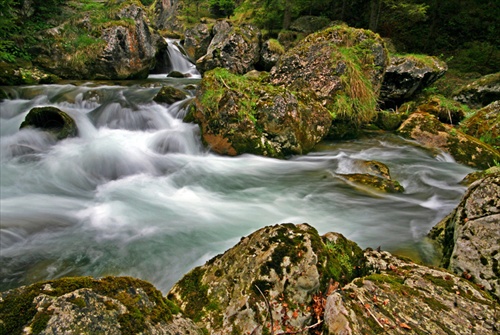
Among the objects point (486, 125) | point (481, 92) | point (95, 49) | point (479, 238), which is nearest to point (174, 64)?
point (95, 49)

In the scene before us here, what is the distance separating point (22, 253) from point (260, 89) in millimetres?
6155

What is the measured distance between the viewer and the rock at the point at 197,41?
19783mm

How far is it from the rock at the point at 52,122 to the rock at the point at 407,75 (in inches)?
432

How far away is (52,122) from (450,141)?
1126 centimetres

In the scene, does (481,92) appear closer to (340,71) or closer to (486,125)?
(486,125)

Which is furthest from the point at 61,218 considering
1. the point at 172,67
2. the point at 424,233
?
the point at 172,67

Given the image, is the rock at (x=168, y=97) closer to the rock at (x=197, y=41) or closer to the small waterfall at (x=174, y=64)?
the small waterfall at (x=174, y=64)

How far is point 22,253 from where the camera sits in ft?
13.0

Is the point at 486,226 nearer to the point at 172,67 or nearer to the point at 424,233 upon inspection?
the point at 424,233

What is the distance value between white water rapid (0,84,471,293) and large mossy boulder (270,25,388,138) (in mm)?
1183

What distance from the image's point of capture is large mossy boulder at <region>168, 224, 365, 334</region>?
218 cm

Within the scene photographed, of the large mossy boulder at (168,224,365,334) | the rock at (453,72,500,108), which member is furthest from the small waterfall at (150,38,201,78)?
the large mossy boulder at (168,224,365,334)

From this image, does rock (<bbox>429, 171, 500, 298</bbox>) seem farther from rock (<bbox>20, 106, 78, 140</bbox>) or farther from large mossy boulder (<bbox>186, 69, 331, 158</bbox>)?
rock (<bbox>20, 106, 78, 140</bbox>)

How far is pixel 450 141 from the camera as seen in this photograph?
804 cm
